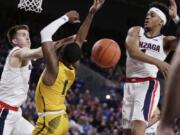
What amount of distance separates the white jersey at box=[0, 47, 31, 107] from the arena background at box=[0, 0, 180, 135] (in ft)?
23.7

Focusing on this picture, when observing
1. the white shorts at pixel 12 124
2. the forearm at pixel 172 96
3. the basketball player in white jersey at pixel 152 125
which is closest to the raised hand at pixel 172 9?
Answer: the basketball player in white jersey at pixel 152 125

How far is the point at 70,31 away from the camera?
70.9 feet

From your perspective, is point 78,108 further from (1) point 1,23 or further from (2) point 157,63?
(2) point 157,63

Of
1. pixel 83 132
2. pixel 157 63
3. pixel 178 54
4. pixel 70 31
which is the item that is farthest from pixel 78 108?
pixel 178 54

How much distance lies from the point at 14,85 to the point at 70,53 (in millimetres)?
1223

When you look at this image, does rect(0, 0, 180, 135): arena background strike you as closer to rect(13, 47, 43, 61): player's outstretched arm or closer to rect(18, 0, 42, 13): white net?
rect(18, 0, 42, 13): white net

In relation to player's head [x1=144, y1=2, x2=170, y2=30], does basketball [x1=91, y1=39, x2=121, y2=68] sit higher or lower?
lower

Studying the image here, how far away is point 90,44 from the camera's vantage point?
73.5ft

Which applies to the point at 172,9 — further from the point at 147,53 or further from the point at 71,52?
the point at 71,52

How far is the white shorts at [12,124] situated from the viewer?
6.68m

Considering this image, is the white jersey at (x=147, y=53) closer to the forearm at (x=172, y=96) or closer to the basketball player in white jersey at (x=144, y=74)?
the basketball player in white jersey at (x=144, y=74)

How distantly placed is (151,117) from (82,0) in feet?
37.1

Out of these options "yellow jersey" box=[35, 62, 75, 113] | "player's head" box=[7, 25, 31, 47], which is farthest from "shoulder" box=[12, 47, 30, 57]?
"yellow jersey" box=[35, 62, 75, 113]

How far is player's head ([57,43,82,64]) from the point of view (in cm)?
593
